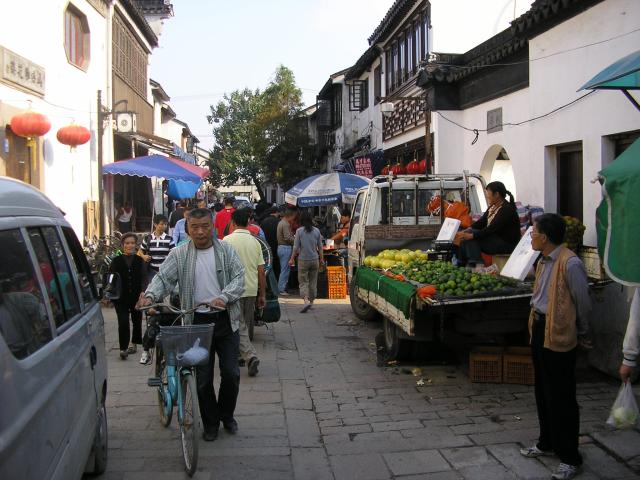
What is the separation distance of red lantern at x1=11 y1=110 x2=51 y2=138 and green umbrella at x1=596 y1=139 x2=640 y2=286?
1028 centimetres

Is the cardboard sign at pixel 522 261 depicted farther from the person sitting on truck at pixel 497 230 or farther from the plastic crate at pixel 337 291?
the plastic crate at pixel 337 291

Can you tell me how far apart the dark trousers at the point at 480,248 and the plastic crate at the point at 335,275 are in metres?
5.51

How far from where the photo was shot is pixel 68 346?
3.29 m

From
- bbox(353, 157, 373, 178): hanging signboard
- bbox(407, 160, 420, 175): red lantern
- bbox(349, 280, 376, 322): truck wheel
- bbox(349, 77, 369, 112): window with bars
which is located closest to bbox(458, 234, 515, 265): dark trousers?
bbox(349, 280, 376, 322): truck wheel

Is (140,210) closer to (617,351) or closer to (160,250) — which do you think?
(160,250)

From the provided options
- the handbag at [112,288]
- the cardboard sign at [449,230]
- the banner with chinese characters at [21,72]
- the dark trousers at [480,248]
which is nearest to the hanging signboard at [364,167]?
the banner with chinese characters at [21,72]

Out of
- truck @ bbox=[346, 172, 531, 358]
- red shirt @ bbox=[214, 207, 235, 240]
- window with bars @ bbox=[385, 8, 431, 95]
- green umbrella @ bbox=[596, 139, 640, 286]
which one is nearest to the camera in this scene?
green umbrella @ bbox=[596, 139, 640, 286]

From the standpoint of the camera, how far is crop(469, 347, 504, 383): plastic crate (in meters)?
6.89

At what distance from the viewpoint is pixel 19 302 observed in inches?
104

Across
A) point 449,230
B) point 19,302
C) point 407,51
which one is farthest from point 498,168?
point 19,302

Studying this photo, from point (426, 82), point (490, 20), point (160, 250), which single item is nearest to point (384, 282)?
point (160, 250)

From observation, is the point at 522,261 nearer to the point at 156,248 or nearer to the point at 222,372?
the point at 222,372

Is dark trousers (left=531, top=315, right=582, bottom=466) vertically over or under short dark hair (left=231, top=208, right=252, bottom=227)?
under

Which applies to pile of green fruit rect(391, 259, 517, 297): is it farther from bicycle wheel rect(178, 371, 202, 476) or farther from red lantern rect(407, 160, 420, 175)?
red lantern rect(407, 160, 420, 175)
